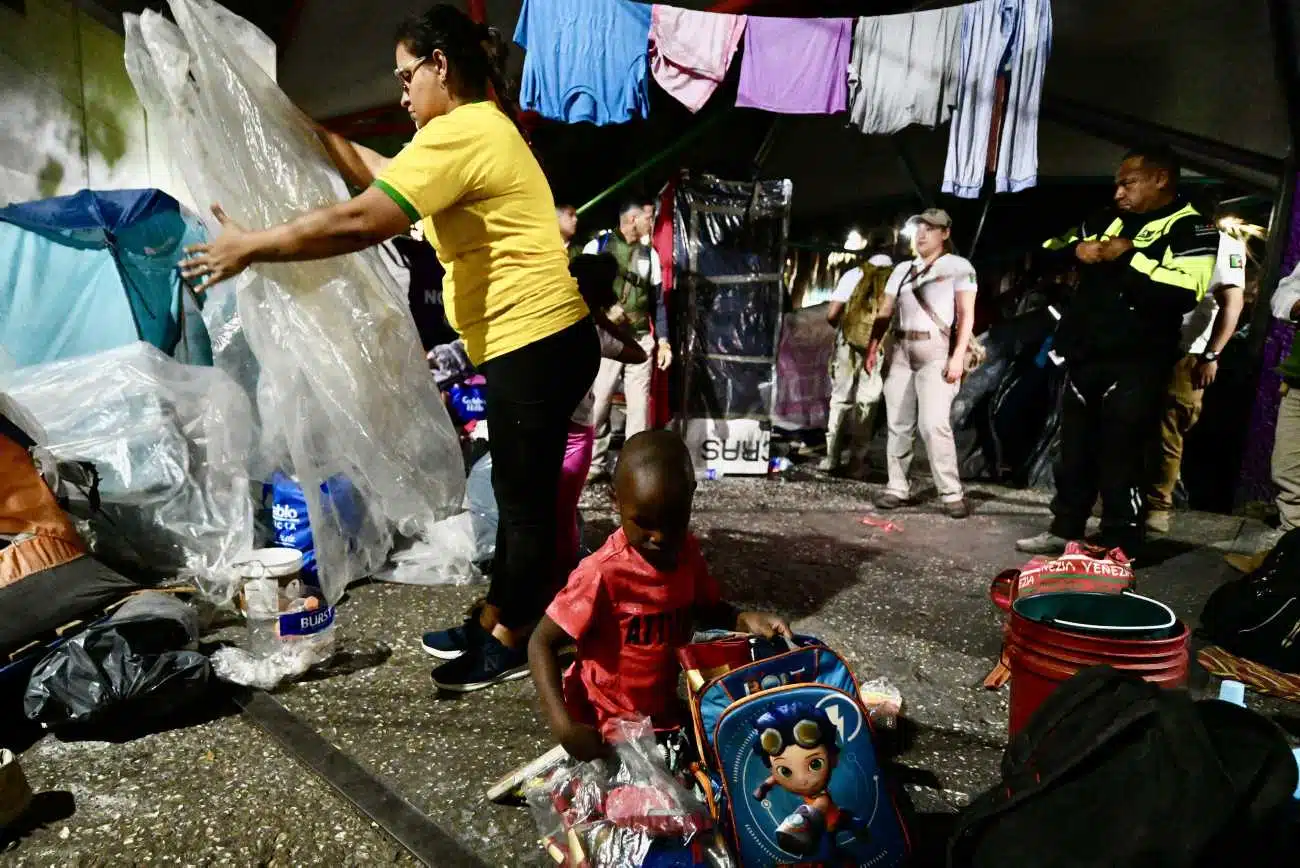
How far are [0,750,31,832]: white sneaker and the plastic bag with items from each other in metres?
1.19

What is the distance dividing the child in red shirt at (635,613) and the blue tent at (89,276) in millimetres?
3874

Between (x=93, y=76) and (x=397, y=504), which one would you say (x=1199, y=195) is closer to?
(x=397, y=504)

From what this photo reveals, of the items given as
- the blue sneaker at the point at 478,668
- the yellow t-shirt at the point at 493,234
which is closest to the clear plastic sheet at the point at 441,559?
the blue sneaker at the point at 478,668

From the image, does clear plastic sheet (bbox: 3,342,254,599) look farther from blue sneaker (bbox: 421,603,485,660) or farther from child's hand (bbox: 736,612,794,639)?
child's hand (bbox: 736,612,794,639)

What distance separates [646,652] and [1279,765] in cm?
117

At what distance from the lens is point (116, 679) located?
1960 millimetres

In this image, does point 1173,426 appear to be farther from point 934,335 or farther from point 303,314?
point 303,314

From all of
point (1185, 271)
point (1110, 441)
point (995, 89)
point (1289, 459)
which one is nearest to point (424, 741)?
point (1110, 441)

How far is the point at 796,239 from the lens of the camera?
9328 mm

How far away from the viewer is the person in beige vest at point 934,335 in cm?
453

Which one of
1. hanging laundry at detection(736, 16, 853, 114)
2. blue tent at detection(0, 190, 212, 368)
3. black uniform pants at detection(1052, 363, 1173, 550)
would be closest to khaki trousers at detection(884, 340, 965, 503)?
black uniform pants at detection(1052, 363, 1173, 550)

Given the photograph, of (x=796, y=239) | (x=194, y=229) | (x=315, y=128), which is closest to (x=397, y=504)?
(x=315, y=128)

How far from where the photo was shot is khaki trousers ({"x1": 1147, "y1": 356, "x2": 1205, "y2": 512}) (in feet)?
15.9

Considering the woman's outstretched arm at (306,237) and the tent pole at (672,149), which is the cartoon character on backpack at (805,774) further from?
the tent pole at (672,149)
